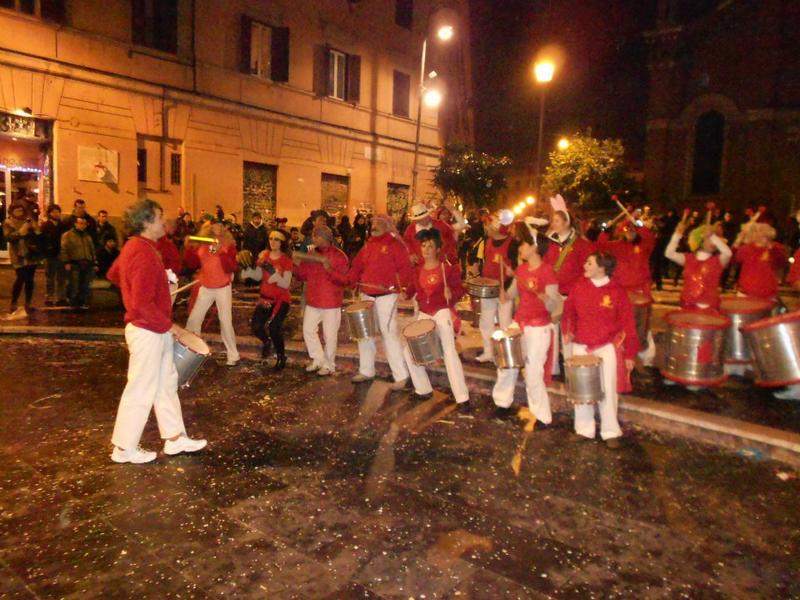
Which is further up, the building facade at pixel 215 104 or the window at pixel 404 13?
the window at pixel 404 13

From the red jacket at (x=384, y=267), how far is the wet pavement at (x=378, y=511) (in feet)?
5.35

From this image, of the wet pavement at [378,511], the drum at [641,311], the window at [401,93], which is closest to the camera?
the wet pavement at [378,511]

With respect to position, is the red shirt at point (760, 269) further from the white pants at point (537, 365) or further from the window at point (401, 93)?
the window at point (401, 93)

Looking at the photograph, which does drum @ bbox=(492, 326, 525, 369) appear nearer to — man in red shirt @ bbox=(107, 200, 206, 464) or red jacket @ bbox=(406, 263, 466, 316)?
red jacket @ bbox=(406, 263, 466, 316)

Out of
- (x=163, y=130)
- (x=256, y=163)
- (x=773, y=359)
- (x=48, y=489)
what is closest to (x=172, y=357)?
(x=48, y=489)

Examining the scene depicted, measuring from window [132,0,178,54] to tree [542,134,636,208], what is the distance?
17.1 m

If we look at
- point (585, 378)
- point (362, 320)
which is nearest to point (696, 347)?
point (585, 378)

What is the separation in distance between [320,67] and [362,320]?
17.6 m

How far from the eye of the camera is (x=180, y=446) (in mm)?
5465

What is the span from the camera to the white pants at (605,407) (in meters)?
5.89

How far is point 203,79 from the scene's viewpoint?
63.1 feet

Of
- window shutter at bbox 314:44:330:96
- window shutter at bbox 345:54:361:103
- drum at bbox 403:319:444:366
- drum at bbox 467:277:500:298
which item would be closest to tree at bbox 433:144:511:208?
window shutter at bbox 345:54:361:103

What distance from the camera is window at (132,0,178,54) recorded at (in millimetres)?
17734

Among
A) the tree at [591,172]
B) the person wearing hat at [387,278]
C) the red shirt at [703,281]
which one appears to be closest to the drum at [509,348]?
the person wearing hat at [387,278]
